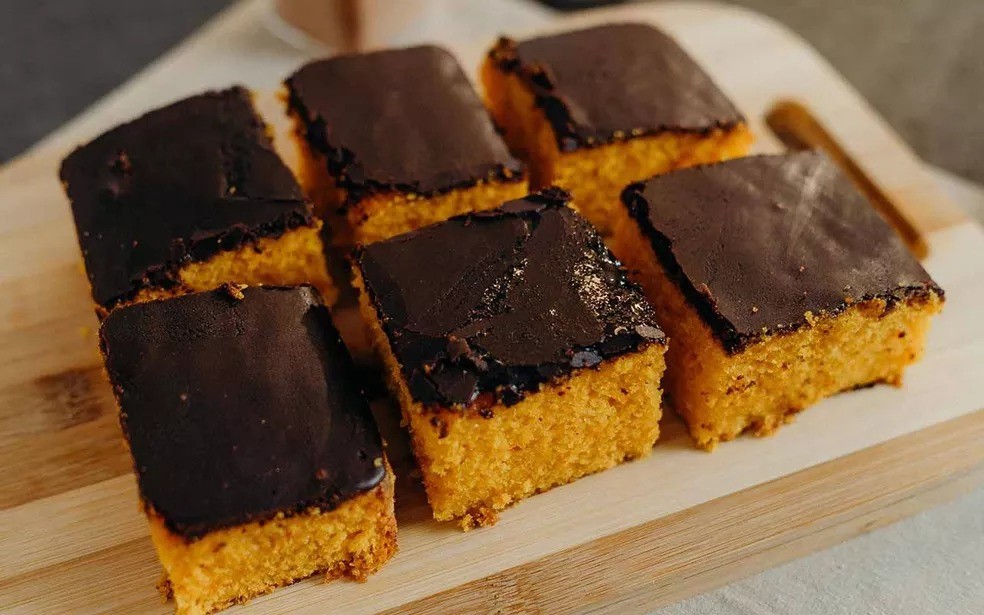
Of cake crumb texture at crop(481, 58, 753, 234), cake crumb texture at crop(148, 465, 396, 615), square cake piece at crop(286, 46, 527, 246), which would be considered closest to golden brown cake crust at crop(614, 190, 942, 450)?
cake crumb texture at crop(481, 58, 753, 234)

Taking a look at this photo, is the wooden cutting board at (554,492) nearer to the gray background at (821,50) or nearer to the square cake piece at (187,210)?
the square cake piece at (187,210)

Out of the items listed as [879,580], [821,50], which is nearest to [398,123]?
[879,580]

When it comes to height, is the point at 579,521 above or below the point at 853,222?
below

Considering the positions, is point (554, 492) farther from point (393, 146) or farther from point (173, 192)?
point (173, 192)

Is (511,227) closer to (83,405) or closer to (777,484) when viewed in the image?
(777,484)

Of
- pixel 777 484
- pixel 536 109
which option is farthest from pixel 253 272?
pixel 777 484

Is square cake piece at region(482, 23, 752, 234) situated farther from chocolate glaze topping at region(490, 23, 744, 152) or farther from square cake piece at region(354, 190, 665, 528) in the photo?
square cake piece at region(354, 190, 665, 528)
